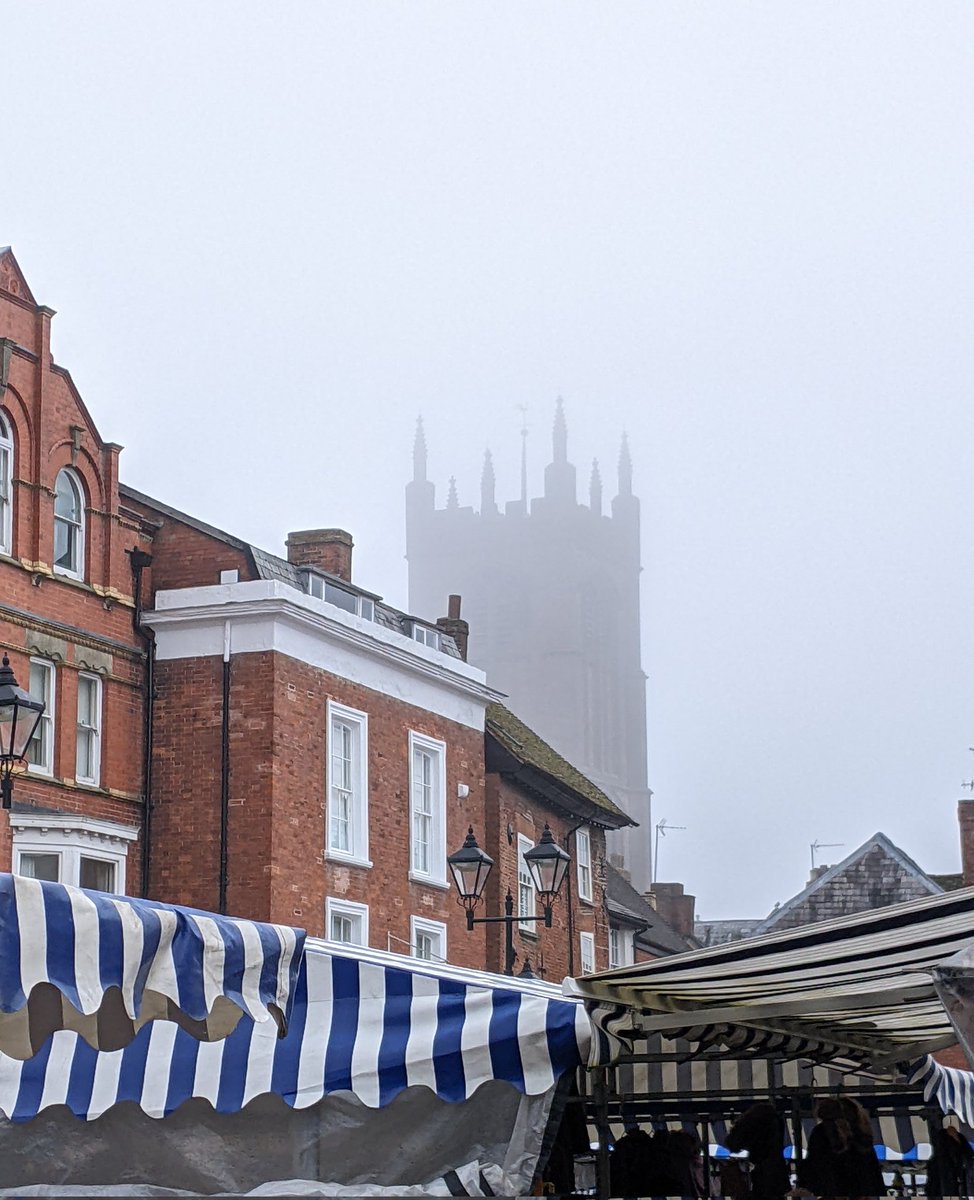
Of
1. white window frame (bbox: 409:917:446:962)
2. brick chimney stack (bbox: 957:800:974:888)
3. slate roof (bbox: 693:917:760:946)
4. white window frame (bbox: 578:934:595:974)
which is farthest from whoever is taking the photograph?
slate roof (bbox: 693:917:760:946)

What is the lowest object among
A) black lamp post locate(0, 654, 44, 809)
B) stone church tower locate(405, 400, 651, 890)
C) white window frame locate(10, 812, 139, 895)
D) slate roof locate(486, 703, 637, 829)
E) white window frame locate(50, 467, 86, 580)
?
black lamp post locate(0, 654, 44, 809)

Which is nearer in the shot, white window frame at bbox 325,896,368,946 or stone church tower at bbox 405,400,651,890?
white window frame at bbox 325,896,368,946

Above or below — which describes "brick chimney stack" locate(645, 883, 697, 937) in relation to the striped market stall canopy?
above

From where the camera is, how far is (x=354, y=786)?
27.6 m

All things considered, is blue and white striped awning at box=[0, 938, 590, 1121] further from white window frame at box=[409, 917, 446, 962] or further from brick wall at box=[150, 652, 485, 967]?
white window frame at box=[409, 917, 446, 962]

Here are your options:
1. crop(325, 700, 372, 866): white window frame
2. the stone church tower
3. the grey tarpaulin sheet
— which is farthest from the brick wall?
the stone church tower

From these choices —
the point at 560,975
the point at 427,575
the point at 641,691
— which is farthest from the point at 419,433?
the point at 560,975

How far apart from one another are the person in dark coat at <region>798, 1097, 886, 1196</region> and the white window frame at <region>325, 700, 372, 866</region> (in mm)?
15737

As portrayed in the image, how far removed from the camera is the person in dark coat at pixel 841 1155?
36.9 ft

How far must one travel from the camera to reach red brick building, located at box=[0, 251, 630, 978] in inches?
956

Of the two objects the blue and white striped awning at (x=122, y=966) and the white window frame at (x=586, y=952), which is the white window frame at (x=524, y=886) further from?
the blue and white striped awning at (x=122, y=966)

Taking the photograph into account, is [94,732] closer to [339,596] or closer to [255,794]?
[255,794]

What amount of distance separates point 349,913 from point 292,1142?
16901mm

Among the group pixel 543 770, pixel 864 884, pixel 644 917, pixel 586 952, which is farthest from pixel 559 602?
pixel 543 770
